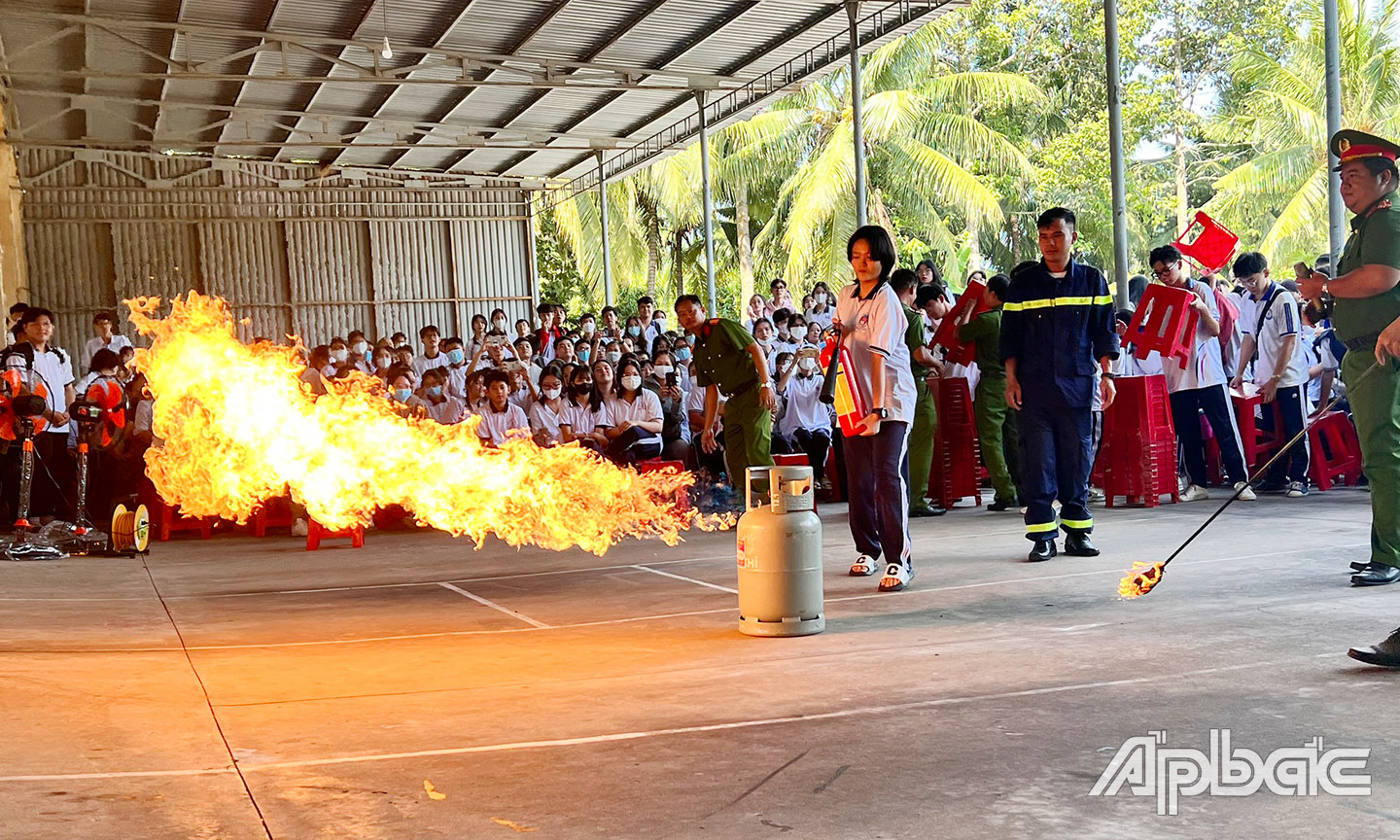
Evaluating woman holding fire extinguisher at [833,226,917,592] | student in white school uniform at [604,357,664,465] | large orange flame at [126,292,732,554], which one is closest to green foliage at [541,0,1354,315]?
student in white school uniform at [604,357,664,465]

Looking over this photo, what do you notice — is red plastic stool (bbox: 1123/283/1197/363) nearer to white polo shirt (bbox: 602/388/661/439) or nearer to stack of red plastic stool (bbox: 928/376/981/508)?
stack of red plastic stool (bbox: 928/376/981/508)

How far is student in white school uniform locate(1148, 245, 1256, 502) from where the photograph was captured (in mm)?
11797

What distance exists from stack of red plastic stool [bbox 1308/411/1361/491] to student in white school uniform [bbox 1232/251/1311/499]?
0.15m

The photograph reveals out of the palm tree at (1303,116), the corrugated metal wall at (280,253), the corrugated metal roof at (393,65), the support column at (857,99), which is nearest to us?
the support column at (857,99)

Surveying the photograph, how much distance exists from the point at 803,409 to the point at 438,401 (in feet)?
13.9

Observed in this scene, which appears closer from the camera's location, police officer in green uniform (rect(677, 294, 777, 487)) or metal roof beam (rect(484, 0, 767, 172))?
police officer in green uniform (rect(677, 294, 777, 487))

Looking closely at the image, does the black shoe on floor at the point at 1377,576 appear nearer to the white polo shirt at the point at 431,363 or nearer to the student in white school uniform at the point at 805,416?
the student in white school uniform at the point at 805,416

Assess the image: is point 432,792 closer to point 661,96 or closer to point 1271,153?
point 661,96

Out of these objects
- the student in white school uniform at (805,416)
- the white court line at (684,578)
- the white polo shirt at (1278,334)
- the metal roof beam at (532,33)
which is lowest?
the white court line at (684,578)

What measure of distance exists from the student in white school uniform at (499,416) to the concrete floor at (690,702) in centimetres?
445

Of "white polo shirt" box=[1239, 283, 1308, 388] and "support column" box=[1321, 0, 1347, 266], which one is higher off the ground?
"support column" box=[1321, 0, 1347, 266]

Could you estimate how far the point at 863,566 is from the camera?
8.54 meters

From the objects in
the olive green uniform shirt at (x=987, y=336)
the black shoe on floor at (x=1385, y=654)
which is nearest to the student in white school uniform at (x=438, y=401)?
the olive green uniform shirt at (x=987, y=336)

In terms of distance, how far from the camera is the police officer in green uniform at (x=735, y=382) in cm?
1058
